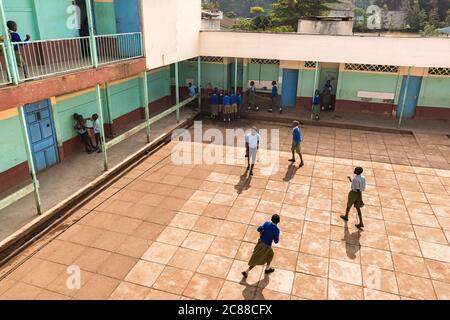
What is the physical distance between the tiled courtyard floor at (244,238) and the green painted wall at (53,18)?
187 inches

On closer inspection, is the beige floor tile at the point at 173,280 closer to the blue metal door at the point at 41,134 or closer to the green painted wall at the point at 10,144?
the green painted wall at the point at 10,144

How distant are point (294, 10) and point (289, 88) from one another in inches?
921

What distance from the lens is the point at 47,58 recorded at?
10.8m

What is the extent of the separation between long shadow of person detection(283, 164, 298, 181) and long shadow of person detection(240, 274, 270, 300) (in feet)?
15.1

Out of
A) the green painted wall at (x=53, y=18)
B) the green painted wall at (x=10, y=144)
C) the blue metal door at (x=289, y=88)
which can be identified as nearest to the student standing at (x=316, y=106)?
the blue metal door at (x=289, y=88)

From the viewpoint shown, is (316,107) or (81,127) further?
(316,107)

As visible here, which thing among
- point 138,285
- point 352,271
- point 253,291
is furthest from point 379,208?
point 138,285

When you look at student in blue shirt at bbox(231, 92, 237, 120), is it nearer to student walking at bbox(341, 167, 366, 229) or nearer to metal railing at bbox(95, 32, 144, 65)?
metal railing at bbox(95, 32, 144, 65)

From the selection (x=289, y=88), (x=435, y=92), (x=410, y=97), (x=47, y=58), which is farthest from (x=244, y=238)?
(x=435, y=92)

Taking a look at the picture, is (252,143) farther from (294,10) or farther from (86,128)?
(294,10)

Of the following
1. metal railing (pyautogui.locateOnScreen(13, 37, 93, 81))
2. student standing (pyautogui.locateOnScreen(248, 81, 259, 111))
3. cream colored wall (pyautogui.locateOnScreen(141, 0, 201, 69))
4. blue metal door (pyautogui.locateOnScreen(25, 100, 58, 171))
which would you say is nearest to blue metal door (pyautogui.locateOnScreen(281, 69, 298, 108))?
student standing (pyautogui.locateOnScreen(248, 81, 259, 111))

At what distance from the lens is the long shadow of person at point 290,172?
37.5ft
